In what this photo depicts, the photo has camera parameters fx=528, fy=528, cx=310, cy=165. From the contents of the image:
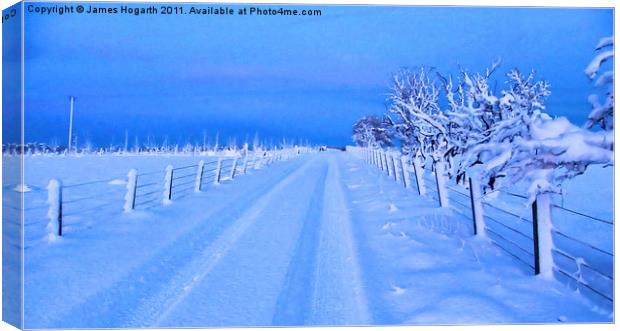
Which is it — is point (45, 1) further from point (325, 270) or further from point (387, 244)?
point (387, 244)

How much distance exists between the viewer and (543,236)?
4707 mm

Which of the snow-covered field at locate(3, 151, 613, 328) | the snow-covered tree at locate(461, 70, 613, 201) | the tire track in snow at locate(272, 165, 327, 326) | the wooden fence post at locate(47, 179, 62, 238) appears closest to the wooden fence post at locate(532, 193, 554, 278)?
the snow-covered field at locate(3, 151, 613, 328)

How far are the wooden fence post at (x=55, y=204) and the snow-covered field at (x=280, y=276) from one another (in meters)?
0.13

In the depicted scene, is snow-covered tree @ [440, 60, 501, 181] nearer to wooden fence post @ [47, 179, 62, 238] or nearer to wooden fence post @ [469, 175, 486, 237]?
wooden fence post @ [469, 175, 486, 237]

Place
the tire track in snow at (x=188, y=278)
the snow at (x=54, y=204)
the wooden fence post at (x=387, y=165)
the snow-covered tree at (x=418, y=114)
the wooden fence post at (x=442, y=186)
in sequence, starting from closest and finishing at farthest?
the tire track in snow at (x=188, y=278) < the snow at (x=54, y=204) < the snow-covered tree at (x=418, y=114) < the wooden fence post at (x=442, y=186) < the wooden fence post at (x=387, y=165)

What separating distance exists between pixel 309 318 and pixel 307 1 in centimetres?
297

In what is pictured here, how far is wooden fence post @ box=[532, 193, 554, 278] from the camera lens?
4641 millimetres

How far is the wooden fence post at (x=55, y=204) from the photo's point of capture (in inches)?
242

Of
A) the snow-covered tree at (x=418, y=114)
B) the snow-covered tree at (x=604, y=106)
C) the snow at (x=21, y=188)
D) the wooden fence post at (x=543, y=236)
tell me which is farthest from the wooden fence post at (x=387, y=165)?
the snow at (x=21, y=188)

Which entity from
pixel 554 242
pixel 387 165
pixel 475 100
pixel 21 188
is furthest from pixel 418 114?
pixel 387 165

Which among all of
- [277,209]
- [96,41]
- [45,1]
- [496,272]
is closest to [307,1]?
[96,41]

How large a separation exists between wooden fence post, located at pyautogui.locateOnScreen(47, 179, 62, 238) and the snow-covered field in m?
0.13

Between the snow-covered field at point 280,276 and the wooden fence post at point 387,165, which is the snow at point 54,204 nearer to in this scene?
the snow-covered field at point 280,276

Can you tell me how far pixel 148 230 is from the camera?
6.57m
